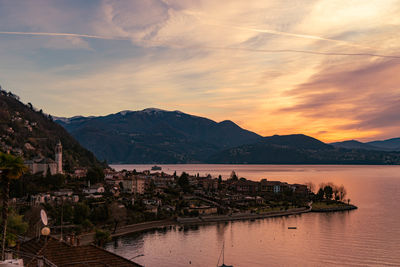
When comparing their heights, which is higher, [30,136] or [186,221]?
[30,136]

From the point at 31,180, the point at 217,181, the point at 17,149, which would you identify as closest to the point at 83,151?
the point at 17,149

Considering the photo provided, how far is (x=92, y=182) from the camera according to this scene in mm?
90750

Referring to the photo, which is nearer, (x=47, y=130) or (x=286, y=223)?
(x=286, y=223)

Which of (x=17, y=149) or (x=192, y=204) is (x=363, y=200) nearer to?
(x=192, y=204)

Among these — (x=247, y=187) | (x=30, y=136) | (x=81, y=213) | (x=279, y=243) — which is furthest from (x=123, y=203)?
(x=30, y=136)

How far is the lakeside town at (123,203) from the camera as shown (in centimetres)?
5709

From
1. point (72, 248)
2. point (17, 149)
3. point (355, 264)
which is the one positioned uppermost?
point (17, 149)

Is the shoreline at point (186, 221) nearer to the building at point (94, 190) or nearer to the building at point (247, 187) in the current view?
the building at point (94, 190)

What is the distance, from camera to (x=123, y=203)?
75125mm

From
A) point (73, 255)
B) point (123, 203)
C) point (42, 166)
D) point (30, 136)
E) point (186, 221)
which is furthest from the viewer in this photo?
point (30, 136)

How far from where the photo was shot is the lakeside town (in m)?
57.1

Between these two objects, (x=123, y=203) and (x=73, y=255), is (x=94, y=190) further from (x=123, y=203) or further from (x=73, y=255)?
(x=73, y=255)

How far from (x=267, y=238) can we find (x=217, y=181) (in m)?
66.3

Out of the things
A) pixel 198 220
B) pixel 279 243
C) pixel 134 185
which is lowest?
pixel 279 243
